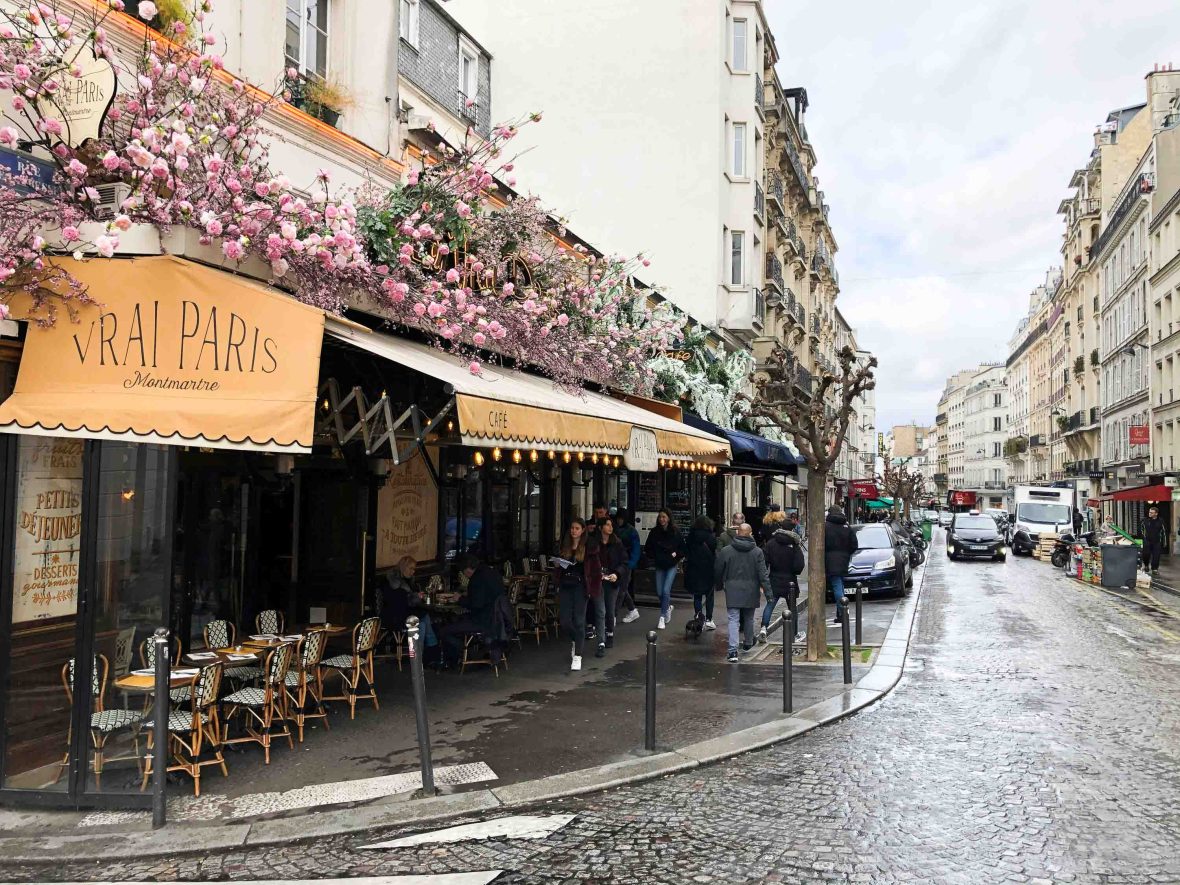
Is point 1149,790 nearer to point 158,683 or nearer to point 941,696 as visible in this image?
A: point 941,696

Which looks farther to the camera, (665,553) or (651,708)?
(665,553)

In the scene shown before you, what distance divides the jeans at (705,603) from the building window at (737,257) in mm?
18318

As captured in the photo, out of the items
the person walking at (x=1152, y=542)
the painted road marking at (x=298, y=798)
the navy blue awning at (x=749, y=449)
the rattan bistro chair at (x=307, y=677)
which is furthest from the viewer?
the person walking at (x=1152, y=542)

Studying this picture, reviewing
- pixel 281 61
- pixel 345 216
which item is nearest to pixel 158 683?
pixel 345 216

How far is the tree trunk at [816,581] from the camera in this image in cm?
1188

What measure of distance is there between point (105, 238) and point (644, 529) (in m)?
15.1

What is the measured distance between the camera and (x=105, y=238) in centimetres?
612

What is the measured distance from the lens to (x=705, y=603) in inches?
560

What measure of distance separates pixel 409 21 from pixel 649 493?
11.9 metres

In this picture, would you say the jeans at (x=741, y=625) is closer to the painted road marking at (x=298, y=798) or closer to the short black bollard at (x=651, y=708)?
the short black bollard at (x=651, y=708)

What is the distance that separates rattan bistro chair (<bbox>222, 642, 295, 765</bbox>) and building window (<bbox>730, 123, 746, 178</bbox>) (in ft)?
87.6

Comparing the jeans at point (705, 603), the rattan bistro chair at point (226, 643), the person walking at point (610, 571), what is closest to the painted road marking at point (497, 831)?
the rattan bistro chair at point (226, 643)

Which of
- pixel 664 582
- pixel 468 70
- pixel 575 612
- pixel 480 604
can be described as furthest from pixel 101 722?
pixel 468 70

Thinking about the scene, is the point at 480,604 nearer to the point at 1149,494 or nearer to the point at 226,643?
the point at 226,643
